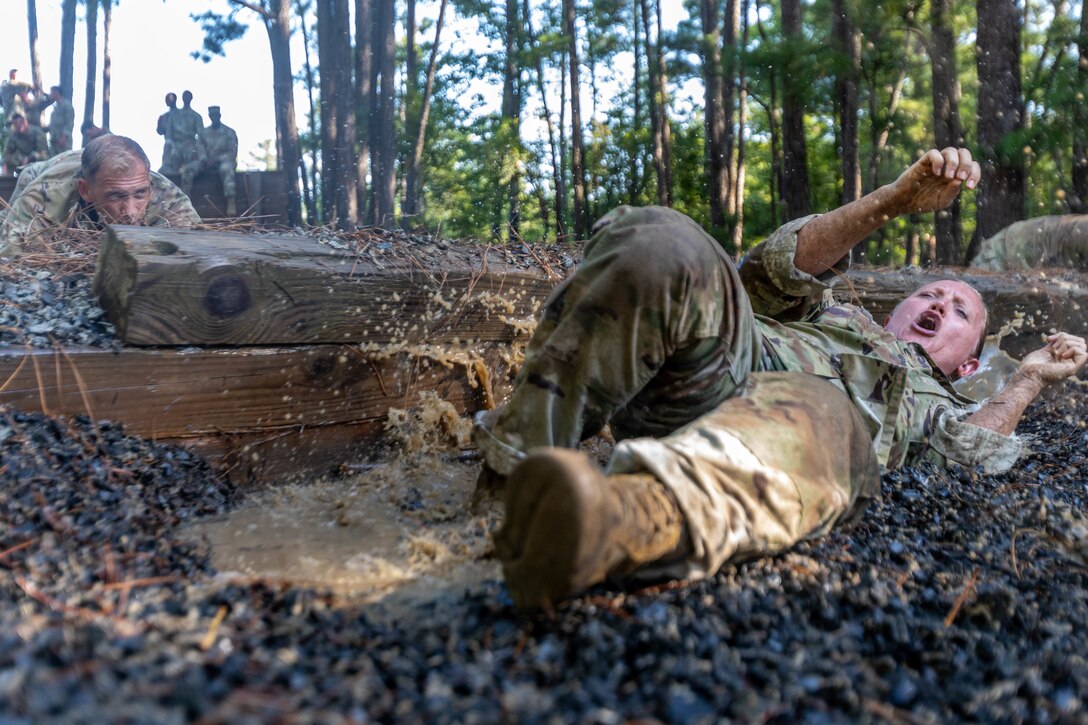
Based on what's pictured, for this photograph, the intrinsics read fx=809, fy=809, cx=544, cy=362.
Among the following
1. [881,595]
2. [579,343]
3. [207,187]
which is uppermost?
[207,187]

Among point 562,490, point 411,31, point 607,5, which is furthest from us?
point 411,31

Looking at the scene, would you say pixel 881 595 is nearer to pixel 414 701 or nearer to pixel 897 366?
pixel 414 701

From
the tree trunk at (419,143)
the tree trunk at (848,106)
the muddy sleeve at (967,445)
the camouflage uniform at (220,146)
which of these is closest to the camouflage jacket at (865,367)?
the muddy sleeve at (967,445)

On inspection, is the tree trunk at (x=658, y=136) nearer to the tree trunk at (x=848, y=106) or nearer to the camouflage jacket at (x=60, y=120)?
the tree trunk at (x=848, y=106)

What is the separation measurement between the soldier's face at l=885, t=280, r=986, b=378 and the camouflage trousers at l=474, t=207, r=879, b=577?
5.37 feet

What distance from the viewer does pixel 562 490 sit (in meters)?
1.32

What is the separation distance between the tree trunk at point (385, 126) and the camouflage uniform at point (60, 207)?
6.70m

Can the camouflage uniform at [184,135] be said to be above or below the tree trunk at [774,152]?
above

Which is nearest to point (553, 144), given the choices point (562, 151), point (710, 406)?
point (562, 151)

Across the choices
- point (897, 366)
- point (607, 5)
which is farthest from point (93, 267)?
point (607, 5)

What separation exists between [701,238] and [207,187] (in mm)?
11452

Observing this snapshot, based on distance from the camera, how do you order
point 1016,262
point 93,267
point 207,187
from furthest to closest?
point 207,187
point 1016,262
point 93,267

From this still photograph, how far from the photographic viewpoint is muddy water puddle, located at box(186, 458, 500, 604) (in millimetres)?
1851

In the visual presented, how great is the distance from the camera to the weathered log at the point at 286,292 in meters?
2.69
